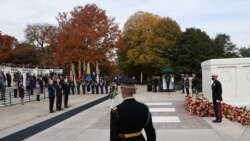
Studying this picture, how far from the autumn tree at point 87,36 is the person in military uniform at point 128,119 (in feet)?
122

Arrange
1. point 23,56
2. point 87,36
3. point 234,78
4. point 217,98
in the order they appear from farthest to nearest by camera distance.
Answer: point 23,56
point 87,36
point 234,78
point 217,98

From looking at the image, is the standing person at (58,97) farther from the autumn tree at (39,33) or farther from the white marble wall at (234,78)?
the autumn tree at (39,33)

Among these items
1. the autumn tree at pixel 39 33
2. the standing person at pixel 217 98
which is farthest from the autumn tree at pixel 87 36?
the autumn tree at pixel 39 33

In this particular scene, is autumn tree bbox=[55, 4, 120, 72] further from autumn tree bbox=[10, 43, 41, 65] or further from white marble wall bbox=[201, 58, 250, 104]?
autumn tree bbox=[10, 43, 41, 65]

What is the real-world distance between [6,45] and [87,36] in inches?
1815

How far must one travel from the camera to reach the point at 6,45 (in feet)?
277

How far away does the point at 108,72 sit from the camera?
79000mm

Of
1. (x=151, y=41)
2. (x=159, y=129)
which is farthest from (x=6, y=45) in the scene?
(x=159, y=129)

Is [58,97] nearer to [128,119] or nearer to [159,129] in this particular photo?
[159,129]

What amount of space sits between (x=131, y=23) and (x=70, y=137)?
68.5 m

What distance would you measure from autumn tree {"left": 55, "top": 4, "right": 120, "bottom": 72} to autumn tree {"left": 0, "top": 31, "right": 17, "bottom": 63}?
1377 inches

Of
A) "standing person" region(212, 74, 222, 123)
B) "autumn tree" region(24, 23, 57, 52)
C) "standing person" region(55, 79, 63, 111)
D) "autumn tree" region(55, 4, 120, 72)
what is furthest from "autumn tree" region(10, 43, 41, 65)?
"standing person" region(212, 74, 222, 123)

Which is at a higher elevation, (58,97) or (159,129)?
(58,97)

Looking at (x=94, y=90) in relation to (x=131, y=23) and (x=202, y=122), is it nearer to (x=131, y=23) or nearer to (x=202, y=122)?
(x=202, y=122)
